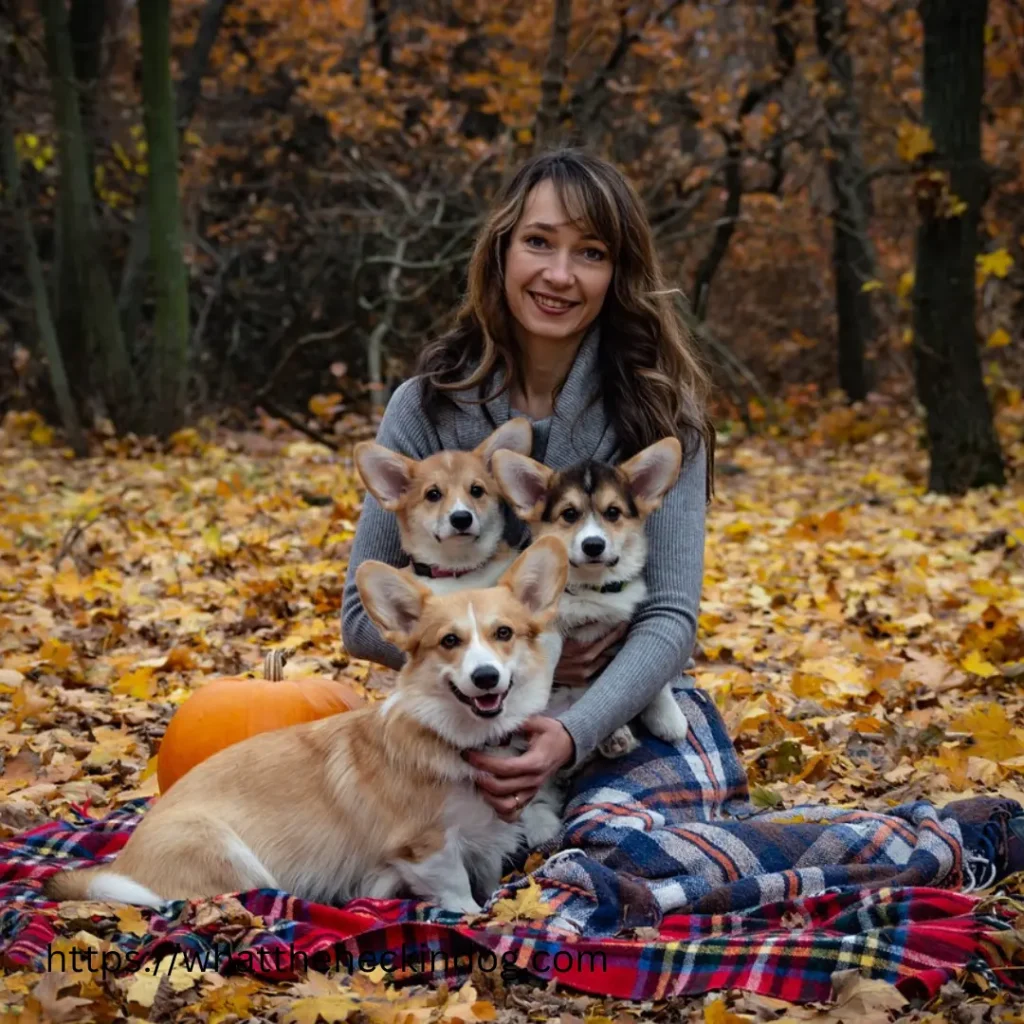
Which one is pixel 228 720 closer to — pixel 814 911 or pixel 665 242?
pixel 814 911

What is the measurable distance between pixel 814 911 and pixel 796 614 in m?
3.30

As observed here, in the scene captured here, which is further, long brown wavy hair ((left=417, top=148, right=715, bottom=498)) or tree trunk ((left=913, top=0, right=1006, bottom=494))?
tree trunk ((left=913, top=0, right=1006, bottom=494))

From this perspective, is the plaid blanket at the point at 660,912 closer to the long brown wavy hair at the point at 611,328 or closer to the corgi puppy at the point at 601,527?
the corgi puppy at the point at 601,527

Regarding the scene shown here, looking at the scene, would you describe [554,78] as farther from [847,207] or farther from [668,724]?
[668,724]

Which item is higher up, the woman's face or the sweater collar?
the woman's face

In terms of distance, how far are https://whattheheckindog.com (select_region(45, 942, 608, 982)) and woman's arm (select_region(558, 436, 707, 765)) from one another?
26.2 inches

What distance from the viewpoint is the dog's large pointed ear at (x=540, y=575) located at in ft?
10.3

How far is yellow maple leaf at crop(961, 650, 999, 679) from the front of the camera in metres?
4.95

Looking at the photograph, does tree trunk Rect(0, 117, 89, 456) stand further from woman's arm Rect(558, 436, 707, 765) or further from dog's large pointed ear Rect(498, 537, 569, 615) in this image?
dog's large pointed ear Rect(498, 537, 569, 615)

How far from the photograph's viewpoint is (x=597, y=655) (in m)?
3.63

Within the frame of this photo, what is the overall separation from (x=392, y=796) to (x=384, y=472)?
3.52 ft

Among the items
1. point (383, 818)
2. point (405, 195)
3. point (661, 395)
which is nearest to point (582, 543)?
point (661, 395)

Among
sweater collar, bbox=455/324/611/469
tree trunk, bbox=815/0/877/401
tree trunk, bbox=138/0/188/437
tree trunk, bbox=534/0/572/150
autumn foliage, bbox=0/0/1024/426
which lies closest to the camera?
sweater collar, bbox=455/324/611/469

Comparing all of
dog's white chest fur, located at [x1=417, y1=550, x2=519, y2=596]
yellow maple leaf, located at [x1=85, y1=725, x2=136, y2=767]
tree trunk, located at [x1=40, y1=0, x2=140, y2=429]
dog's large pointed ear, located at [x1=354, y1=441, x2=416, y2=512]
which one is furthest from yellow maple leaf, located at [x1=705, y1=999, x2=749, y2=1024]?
tree trunk, located at [x1=40, y1=0, x2=140, y2=429]
